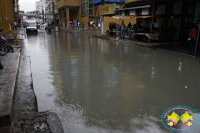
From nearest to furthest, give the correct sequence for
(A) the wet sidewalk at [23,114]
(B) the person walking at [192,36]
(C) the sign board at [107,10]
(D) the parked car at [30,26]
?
(A) the wet sidewalk at [23,114] < (B) the person walking at [192,36] < (C) the sign board at [107,10] < (D) the parked car at [30,26]

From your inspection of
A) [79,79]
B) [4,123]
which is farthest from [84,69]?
[4,123]

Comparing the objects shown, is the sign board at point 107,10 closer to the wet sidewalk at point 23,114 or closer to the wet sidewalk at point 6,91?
the wet sidewalk at point 6,91

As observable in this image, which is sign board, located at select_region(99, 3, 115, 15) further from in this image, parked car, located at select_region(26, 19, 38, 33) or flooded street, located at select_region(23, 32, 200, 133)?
flooded street, located at select_region(23, 32, 200, 133)

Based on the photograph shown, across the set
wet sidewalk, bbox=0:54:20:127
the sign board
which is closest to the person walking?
the sign board

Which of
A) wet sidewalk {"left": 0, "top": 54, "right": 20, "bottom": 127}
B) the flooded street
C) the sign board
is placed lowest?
the flooded street

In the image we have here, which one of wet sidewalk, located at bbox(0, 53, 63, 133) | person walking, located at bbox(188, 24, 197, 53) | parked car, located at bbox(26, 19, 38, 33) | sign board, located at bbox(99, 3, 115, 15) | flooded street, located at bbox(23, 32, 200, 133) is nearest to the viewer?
wet sidewalk, located at bbox(0, 53, 63, 133)

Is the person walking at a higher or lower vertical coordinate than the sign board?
lower

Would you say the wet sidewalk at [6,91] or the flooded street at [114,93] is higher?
the wet sidewalk at [6,91]

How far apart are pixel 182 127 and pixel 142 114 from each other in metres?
0.83

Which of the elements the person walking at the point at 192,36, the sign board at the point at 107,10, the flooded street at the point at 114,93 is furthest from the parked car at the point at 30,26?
the person walking at the point at 192,36

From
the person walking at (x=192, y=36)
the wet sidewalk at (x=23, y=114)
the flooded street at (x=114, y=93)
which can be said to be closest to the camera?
the wet sidewalk at (x=23, y=114)

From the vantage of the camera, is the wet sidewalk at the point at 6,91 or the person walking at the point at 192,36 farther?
the person walking at the point at 192,36

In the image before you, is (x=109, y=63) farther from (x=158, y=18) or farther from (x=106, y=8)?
(x=106, y=8)

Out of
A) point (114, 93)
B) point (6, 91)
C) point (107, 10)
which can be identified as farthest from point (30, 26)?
point (114, 93)
